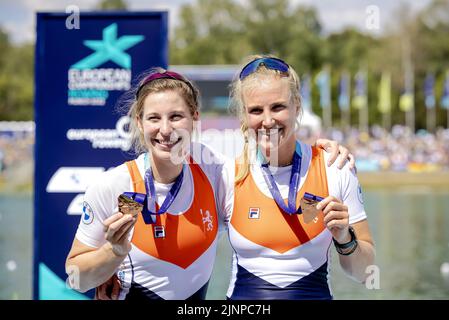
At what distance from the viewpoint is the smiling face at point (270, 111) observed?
2674 millimetres

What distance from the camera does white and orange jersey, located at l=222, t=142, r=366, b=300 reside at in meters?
2.73

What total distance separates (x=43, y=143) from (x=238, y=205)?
9.48ft

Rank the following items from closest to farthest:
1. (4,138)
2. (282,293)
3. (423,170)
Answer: (282,293) → (423,170) → (4,138)

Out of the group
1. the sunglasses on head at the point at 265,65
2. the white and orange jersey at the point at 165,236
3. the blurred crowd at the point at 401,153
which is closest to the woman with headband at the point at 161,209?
the white and orange jersey at the point at 165,236

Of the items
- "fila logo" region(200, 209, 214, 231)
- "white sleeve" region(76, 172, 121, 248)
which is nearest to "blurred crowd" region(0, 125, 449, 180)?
"fila logo" region(200, 209, 214, 231)

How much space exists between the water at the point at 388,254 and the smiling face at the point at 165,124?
4753mm

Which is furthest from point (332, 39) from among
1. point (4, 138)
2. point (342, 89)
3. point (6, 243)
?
point (6, 243)

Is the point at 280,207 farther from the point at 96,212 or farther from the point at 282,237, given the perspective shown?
the point at 96,212

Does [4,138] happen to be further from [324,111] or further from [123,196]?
[123,196]

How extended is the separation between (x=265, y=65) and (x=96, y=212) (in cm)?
92

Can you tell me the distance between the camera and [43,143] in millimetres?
5266

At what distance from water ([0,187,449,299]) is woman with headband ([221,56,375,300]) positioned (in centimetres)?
457

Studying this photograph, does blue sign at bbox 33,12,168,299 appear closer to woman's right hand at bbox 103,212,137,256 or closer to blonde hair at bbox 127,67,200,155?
blonde hair at bbox 127,67,200,155
